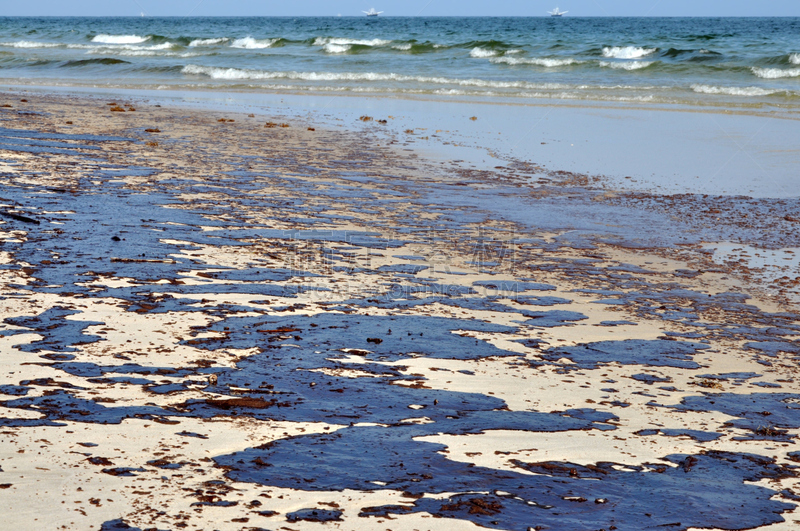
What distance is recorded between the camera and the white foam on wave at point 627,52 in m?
32.2

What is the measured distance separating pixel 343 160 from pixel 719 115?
10.2 m

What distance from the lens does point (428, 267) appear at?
5.51 m

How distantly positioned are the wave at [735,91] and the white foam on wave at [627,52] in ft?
36.0

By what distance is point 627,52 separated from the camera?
32594 millimetres

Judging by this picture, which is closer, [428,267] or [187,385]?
[187,385]

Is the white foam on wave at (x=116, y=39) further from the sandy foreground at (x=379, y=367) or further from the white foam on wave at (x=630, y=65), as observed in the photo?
the sandy foreground at (x=379, y=367)

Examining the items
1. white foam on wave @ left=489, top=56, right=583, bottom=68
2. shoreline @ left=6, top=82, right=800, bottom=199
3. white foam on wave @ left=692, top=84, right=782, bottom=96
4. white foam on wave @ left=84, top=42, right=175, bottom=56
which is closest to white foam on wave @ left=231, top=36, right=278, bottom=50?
white foam on wave @ left=84, top=42, right=175, bottom=56

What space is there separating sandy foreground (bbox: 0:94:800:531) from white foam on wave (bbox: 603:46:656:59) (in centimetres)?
2673

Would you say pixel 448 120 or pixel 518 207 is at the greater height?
pixel 448 120

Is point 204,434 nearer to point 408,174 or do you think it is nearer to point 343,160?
point 408,174

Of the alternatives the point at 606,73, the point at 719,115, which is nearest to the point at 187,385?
the point at 719,115

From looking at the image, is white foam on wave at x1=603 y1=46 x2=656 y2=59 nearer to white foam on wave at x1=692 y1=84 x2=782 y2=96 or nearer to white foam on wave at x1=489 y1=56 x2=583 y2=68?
white foam on wave at x1=489 y1=56 x2=583 y2=68

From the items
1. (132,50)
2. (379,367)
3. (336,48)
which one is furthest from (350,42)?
(379,367)

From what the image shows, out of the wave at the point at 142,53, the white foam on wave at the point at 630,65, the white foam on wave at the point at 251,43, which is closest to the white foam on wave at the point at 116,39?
the white foam on wave at the point at 251,43
